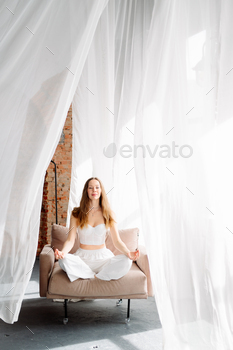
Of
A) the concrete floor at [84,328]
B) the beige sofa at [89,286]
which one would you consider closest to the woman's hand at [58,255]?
the beige sofa at [89,286]

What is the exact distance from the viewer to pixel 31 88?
5.54 feet

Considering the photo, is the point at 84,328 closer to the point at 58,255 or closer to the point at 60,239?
the point at 58,255

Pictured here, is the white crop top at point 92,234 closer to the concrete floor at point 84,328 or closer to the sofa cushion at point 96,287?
the sofa cushion at point 96,287

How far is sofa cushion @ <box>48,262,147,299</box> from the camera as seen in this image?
2842mm

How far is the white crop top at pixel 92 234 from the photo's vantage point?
10.6ft

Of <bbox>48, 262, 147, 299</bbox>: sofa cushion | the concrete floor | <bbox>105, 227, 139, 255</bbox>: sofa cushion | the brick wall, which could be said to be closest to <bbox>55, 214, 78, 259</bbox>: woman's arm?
<bbox>48, 262, 147, 299</bbox>: sofa cushion

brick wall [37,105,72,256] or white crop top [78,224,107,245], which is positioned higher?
brick wall [37,105,72,256]

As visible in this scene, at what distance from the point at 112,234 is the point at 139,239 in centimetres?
47

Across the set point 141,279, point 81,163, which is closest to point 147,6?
point 81,163

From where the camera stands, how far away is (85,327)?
2889mm

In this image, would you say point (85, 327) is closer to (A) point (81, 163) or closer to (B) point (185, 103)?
(A) point (81, 163)

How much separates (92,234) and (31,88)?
179 cm

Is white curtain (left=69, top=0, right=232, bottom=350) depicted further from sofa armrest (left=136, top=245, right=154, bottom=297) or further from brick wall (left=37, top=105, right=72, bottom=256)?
brick wall (left=37, top=105, right=72, bottom=256)

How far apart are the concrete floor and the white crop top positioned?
589 mm
